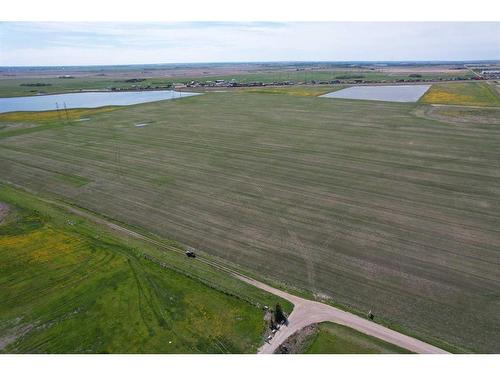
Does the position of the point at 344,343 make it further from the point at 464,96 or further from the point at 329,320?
the point at 464,96

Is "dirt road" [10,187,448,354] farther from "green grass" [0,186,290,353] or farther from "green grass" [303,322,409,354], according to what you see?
"green grass" [0,186,290,353]

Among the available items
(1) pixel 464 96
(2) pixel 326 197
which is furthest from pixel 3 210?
(1) pixel 464 96

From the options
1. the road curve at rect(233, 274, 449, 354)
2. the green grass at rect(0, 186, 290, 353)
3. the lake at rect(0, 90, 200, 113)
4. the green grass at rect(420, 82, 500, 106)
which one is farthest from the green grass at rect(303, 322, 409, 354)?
the lake at rect(0, 90, 200, 113)

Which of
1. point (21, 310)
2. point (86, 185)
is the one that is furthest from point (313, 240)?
point (86, 185)

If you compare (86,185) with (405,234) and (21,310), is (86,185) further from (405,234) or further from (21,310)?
(405,234)

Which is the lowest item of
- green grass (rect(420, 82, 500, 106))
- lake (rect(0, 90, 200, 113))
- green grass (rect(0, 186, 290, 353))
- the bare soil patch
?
green grass (rect(0, 186, 290, 353))

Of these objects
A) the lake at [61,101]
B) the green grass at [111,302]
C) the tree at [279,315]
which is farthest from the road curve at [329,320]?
the lake at [61,101]
